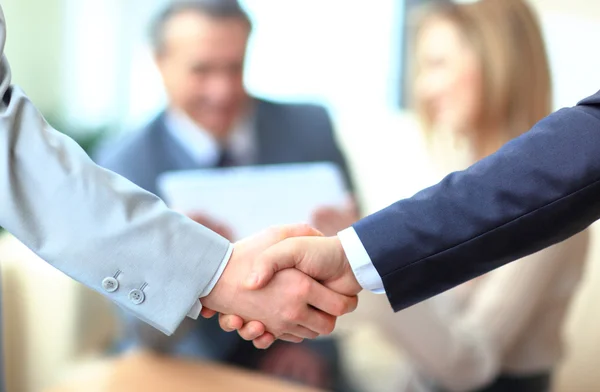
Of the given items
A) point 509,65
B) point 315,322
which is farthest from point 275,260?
point 509,65

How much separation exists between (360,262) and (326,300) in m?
0.09

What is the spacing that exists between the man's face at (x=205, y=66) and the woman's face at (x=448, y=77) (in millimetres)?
541

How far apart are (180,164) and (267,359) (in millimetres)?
617

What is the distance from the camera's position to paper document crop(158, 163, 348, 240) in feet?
5.74

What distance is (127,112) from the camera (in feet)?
10.2

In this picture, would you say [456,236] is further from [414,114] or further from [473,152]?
[414,114]

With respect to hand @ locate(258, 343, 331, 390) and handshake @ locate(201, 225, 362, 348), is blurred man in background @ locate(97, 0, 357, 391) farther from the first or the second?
handshake @ locate(201, 225, 362, 348)

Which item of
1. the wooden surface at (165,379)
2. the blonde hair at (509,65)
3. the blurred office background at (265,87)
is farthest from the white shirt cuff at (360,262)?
the blonde hair at (509,65)

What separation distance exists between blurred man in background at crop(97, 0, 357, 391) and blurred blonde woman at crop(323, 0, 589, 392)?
49cm

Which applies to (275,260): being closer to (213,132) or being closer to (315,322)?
(315,322)

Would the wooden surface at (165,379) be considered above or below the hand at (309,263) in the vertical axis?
below

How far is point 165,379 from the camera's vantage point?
1.45 meters

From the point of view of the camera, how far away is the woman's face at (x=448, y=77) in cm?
179

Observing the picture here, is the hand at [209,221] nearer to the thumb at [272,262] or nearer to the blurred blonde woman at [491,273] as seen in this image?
the blurred blonde woman at [491,273]
